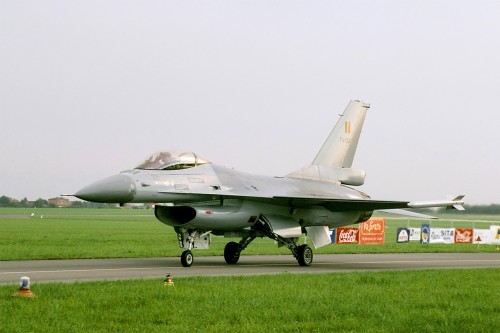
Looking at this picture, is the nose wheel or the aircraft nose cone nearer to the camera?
the aircraft nose cone

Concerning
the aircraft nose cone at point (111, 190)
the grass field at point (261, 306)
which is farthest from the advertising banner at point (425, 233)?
the aircraft nose cone at point (111, 190)

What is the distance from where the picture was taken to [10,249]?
26766 mm

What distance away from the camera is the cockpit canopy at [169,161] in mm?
20156

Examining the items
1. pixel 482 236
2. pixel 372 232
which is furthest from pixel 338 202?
pixel 482 236

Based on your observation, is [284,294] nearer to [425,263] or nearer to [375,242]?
[425,263]

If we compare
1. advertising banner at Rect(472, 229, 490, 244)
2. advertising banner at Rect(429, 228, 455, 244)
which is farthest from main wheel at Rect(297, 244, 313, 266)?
advertising banner at Rect(472, 229, 490, 244)

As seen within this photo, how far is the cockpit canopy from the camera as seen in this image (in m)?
20.2

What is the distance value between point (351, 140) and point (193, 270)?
9.87 meters

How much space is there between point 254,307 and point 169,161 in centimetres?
948

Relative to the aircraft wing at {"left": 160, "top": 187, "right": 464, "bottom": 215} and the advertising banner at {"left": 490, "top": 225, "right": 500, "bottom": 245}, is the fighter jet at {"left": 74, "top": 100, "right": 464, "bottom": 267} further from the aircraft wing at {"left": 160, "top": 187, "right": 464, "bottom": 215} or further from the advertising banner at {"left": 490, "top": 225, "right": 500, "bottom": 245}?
the advertising banner at {"left": 490, "top": 225, "right": 500, "bottom": 245}

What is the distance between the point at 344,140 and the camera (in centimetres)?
2669

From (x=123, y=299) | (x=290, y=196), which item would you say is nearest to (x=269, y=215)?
(x=290, y=196)

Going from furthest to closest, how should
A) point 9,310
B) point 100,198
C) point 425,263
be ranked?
point 425,263 → point 100,198 → point 9,310

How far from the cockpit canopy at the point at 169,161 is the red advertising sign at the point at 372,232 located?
18.2 metres
